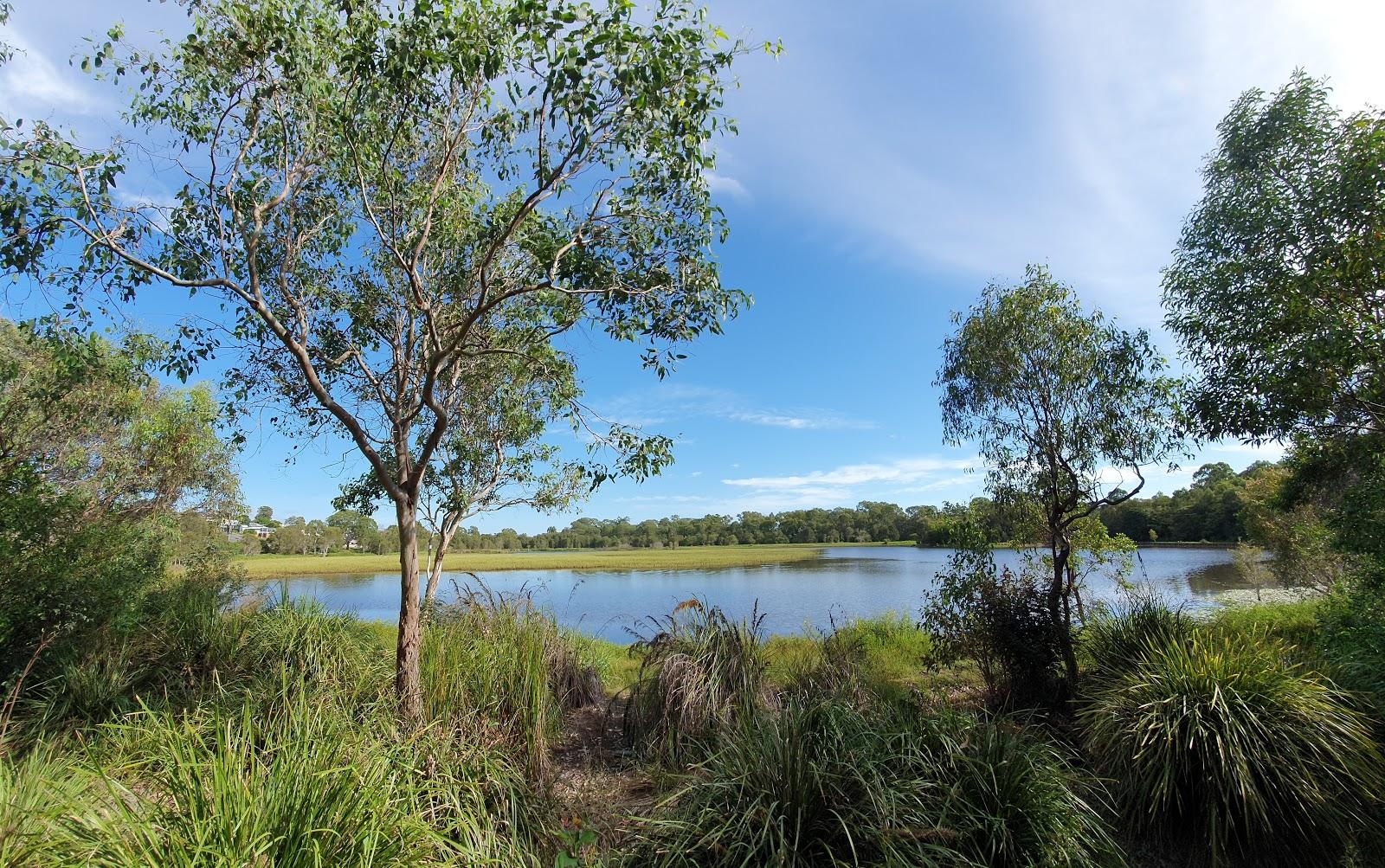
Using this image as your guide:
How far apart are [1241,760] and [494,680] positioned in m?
5.81

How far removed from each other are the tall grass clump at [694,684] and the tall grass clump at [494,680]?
0.96 meters

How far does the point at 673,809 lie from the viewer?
3.81 meters

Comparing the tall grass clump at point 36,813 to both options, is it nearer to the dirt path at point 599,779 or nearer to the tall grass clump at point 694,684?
the dirt path at point 599,779

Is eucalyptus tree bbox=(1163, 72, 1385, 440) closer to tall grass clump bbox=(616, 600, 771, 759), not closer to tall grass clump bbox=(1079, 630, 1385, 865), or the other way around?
tall grass clump bbox=(1079, 630, 1385, 865)

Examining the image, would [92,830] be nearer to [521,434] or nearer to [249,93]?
[249,93]

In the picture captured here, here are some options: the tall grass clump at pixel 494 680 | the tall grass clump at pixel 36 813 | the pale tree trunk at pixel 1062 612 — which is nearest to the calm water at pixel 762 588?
the pale tree trunk at pixel 1062 612

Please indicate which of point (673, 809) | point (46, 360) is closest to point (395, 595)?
point (46, 360)

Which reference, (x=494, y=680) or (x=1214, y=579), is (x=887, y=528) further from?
(x=494, y=680)

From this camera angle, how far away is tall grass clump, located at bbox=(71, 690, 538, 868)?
7.57 ft

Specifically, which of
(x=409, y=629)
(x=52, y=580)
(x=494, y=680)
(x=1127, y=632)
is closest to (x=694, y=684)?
(x=494, y=680)

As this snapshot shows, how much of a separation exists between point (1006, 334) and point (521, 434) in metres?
7.32

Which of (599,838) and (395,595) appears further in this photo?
(395,595)

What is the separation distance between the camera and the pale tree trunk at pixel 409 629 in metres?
4.94

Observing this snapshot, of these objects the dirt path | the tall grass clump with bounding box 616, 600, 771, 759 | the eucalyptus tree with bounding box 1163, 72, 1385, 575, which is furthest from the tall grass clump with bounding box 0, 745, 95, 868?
the eucalyptus tree with bounding box 1163, 72, 1385, 575
